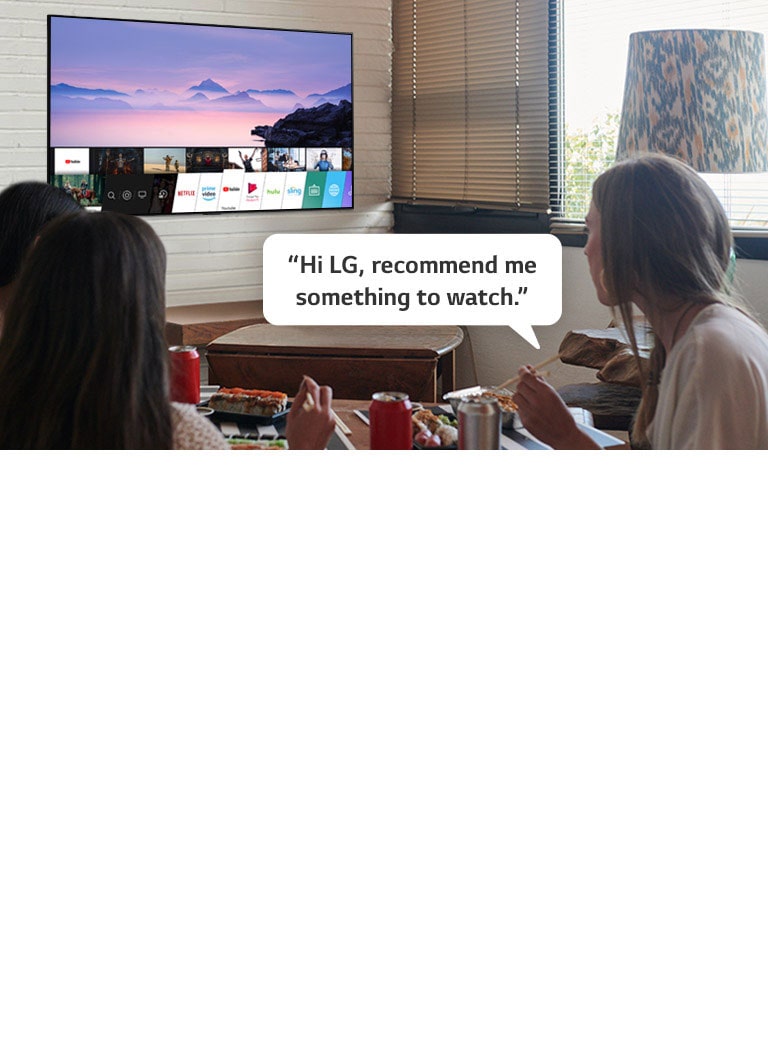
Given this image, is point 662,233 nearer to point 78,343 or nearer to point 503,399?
point 503,399

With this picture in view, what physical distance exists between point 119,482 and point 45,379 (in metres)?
0.08

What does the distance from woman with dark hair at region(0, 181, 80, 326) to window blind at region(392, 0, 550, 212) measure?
1.51m

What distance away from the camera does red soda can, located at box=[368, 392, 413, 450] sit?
3.02ft

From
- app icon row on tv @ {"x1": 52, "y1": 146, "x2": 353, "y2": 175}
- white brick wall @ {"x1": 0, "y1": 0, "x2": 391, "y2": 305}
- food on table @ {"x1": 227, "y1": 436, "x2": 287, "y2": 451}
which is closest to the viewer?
food on table @ {"x1": 227, "y1": 436, "x2": 287, "y2": 451}

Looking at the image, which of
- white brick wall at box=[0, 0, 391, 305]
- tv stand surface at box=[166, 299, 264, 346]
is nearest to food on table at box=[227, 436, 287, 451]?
tv stand surface at box=[166, 299, 264, 346]

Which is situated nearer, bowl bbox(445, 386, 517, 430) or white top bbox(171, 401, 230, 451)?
white top bbox(171, 401, 230, 451)

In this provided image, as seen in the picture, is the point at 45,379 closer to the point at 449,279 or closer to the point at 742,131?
the point at 449,279

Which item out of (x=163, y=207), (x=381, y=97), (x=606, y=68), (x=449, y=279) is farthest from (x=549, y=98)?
(x=449, y=279)

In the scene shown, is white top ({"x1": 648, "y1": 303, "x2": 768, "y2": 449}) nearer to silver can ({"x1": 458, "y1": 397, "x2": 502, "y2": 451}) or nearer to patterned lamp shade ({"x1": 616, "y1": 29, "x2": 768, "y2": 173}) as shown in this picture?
silver can ({"x1": 458, "y1": 397, "x2": 502, "y2": 451})

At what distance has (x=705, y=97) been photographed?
1.52 m

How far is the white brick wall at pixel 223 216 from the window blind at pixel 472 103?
5cm

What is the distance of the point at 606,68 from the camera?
2.29 metres

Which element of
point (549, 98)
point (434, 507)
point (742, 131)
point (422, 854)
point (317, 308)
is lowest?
point (422, 854)

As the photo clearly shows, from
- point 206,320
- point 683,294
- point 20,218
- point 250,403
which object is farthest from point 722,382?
point 206,320
